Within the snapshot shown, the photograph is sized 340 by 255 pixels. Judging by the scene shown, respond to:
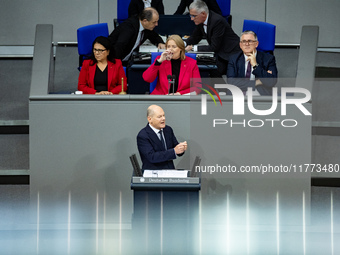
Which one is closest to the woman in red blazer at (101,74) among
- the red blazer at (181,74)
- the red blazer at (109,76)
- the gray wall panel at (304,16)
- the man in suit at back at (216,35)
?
the red blazer at (109,76)

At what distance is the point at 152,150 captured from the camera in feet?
17.0

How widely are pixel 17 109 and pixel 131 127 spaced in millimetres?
1840

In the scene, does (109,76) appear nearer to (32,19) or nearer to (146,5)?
(146,5)

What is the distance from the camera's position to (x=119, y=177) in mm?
5770

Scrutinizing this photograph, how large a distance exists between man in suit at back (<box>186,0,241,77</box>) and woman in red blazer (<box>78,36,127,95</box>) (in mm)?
1011

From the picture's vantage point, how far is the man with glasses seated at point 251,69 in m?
6.04

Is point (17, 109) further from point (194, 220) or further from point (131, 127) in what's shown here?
point (194, 220)

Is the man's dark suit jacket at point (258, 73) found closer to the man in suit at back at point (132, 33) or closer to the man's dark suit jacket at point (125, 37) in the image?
the man in suit at back at point (132, 33)

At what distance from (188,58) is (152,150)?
1.30m

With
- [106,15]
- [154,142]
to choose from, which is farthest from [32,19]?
[154,142]

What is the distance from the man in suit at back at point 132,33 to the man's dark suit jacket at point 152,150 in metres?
1.92

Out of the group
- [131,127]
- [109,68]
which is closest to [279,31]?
[109,68]

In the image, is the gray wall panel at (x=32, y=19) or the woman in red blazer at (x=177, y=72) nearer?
the woman in red blazer at (x=177, y=72)

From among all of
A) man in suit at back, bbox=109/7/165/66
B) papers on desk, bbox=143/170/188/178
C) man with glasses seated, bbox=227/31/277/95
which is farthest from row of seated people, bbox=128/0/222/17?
papers on desk, bbox=143/170/188/178
